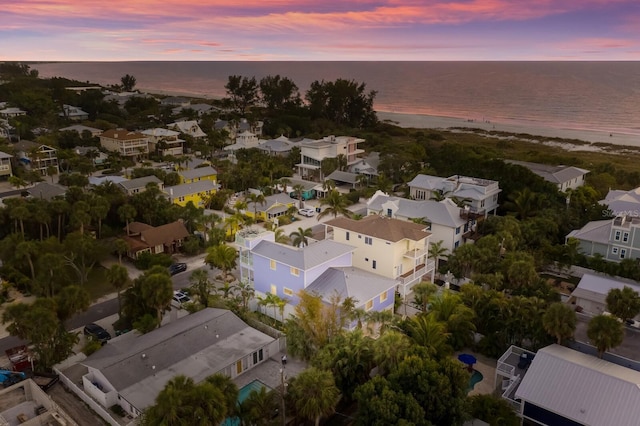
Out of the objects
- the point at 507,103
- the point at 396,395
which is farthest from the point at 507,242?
the point at 507,103

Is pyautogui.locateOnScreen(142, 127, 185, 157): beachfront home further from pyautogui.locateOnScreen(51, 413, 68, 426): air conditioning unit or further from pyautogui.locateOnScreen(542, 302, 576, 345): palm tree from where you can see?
pyautogui.locateOnScreen(542, 302, 576, 345): palm tree

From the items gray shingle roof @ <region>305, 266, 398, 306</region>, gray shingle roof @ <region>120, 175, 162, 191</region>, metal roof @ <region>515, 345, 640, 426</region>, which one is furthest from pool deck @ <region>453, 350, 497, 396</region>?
gray shingle roof @ <region>120, 175, 162, 191</region>

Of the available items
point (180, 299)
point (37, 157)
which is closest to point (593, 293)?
point (180, 299)

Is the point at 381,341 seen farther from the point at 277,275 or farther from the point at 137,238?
the point at 137,238

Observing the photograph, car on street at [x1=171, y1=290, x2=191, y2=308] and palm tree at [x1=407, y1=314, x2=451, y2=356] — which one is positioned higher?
palm tree at [x1=407, y1=314, x2=451, y2=356]

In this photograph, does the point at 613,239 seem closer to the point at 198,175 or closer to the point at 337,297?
the point at 337,297

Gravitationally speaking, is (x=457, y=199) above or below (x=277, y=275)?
above
